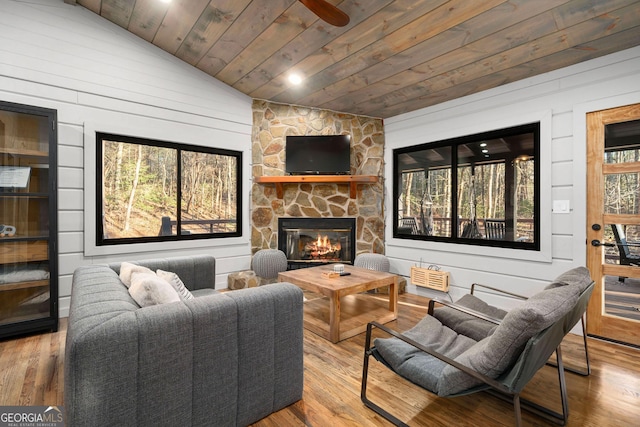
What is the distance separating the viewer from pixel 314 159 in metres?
4.55

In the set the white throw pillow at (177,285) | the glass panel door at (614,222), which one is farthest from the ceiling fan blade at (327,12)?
the glass panel door at (614,222)

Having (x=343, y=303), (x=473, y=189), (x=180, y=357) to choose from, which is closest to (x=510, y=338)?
(x=180, y=357)

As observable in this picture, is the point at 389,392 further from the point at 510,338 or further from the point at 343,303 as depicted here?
the point at 343,303

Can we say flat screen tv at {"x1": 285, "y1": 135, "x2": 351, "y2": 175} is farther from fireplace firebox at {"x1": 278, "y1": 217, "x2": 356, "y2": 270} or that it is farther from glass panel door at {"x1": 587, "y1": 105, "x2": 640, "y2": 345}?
glass panel door at {"x1": 587, "y1": 105, "x2": 640, "y2": 345}

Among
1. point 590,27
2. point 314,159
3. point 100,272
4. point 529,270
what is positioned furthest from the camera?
point 314,159

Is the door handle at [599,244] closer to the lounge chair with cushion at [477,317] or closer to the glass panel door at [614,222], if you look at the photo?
the glass panel door at [614,222]

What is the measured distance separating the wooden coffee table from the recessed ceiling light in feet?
7.61

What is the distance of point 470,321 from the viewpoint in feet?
7.36

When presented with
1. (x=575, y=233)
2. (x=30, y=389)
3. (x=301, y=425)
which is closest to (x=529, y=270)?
(x=575, y=233)

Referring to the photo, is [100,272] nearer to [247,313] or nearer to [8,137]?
[247,313]

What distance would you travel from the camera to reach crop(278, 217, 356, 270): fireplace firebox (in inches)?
186

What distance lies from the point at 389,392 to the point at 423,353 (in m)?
0.44

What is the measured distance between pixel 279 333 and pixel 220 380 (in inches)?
15.1

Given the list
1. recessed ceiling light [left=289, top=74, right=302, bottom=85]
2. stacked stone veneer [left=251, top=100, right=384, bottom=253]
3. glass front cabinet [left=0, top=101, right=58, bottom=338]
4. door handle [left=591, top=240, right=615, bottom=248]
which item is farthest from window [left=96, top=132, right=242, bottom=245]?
door handle [left=591, top=240, right=615, bottom=248]
